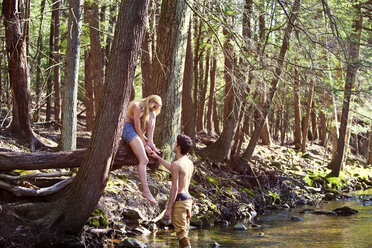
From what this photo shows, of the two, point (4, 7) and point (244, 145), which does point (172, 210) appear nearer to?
point (4, 7)

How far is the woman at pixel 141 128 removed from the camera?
23.1ft

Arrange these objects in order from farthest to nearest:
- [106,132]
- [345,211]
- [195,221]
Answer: [345,211], [195,221], [106,132]

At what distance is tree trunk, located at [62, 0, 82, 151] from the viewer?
9.46m

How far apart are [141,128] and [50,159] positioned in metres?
1.67

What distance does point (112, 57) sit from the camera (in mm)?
6270

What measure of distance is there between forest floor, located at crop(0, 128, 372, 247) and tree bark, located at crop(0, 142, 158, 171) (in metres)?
0.54

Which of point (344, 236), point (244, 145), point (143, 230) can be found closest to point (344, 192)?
point (244, 145)

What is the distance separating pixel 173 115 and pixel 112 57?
13.5 ft

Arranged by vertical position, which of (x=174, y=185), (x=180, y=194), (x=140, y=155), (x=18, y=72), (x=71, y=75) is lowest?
(x=180, y=194)

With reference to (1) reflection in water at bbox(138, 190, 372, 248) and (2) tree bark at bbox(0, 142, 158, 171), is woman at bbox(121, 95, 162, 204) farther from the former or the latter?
(1) reflection in water at bbox(138, 190, 372, 248)

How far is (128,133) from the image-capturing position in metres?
7.06

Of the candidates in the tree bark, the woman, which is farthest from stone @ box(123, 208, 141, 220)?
the woman

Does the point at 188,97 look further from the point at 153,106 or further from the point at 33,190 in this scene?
the point at 33,190

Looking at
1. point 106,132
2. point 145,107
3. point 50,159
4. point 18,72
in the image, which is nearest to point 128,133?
point 145,107
